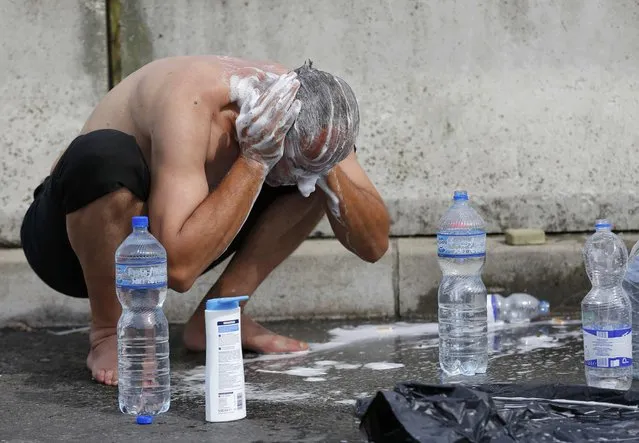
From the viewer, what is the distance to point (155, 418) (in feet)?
12.3

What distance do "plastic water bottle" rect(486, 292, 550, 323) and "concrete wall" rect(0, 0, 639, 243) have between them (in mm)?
508

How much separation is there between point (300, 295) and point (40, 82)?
160cm

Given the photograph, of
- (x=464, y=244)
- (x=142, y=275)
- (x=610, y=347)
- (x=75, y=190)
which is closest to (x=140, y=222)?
(x=142, y=275)

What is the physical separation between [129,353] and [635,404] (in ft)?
5.37

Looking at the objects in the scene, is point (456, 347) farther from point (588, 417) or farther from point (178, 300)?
point (178, 300)

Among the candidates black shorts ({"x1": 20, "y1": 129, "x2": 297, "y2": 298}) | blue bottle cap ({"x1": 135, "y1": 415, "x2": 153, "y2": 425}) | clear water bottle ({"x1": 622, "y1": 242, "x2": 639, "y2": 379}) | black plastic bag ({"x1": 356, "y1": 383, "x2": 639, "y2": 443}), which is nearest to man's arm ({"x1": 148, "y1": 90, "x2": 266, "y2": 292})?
black shorts ({"x1": 20, "y1": 129, "x2": 297, "y2": 298})

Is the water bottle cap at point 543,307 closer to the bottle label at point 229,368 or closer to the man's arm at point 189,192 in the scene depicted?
the man's arm at point 189,192

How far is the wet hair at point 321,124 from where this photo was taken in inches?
160

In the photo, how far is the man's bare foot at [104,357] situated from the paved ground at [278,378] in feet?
0.18

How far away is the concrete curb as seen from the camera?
5535 mm

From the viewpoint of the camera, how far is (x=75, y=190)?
4.20m

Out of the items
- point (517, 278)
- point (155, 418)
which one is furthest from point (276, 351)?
point (517, 278)

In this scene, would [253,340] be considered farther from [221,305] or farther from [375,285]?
[221,305]

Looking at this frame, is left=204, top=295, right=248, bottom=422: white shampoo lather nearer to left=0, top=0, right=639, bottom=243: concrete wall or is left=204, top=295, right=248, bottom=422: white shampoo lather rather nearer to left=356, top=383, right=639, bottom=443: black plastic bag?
left=356, top=383, right=639, bottom=443: black plastic bag
